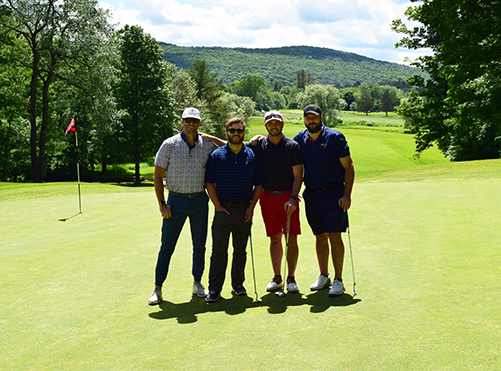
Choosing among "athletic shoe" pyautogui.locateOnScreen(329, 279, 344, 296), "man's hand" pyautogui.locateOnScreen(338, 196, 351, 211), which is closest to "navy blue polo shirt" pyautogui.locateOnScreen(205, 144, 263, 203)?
"man's hand" pyautogui.locateOnScreen(338, 196, 351, 211)

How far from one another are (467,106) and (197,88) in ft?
180

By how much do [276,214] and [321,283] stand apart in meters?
1.10

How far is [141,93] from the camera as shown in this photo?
1617 inches

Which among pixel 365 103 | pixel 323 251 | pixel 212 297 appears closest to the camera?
pixel 212 297

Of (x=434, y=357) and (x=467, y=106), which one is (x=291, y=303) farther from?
(x=467, y=106)

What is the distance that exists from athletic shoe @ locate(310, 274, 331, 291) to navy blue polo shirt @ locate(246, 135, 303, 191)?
1.29m

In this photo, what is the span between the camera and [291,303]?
18.7ft

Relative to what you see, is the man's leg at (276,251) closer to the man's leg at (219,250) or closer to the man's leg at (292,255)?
the man's leg at (292,255)

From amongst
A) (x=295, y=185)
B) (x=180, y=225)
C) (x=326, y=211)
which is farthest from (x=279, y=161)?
(x=180, y=225)

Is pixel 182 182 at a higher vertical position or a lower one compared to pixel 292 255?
higher

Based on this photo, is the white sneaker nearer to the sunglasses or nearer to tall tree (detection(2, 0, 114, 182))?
the sunglasses

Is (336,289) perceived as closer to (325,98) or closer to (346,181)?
(346,181)

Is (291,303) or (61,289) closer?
(291,303)

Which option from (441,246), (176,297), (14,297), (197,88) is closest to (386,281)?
(441,246)
